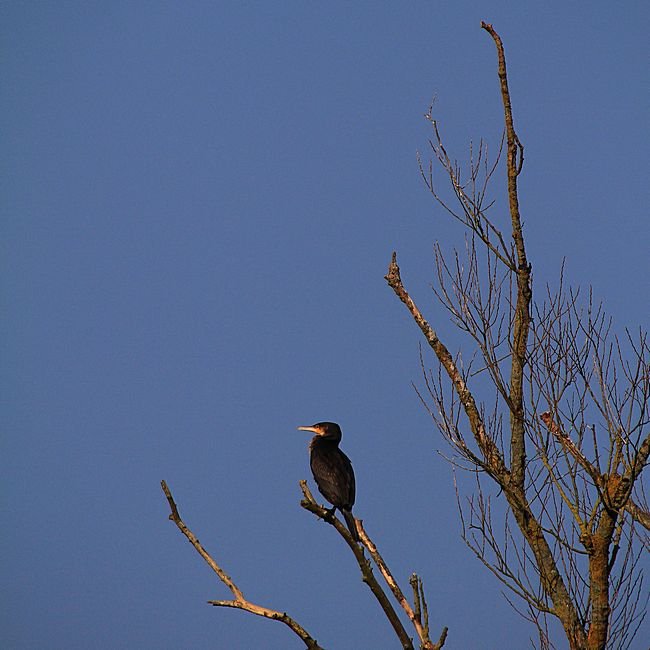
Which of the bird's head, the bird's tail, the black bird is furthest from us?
the bird's head

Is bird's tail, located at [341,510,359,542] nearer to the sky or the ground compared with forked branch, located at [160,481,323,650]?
nearer to the sky

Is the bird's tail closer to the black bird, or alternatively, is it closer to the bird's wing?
the black bird

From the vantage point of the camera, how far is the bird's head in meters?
10.3

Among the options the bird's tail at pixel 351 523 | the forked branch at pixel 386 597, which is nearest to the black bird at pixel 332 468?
the bird's tail at pixel 351 523

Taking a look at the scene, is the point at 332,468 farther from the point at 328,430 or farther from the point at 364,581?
the point at 364,581

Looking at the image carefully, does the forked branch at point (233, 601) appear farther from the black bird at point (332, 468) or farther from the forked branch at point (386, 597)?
the black bird at point (332, 468)

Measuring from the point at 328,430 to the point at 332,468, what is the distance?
935 millimetres

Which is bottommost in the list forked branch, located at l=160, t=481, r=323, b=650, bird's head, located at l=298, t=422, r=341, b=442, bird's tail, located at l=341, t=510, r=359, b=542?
forked branch, located at l=160, t=481, r=323, b=650

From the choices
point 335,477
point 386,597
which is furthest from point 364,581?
point 335,477

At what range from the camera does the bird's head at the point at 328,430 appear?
10.3 m

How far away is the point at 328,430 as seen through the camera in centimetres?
A: 1035

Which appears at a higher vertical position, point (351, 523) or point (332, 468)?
point (332, 468)

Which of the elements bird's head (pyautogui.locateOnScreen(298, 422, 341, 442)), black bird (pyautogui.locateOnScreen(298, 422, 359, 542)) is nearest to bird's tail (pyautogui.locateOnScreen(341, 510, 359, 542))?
black bird (pyautogui.locateOnScreen(298, 422, 359, 542))

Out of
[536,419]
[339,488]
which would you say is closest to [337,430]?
[339,488]
